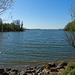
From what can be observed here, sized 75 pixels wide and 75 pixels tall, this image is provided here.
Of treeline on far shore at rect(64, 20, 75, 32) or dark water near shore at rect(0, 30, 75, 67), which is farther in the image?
dark water near shore at rect(0, 30, 75, 67)

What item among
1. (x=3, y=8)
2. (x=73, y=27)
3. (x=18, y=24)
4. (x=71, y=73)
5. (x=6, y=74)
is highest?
(x=18, y=24)

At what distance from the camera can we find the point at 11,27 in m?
142

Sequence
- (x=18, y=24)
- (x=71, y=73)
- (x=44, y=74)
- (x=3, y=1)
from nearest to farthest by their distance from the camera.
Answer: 1. (x=71, y=73)
2. (x=3, y=1)
3. (x=44, y=74)
4. (x=18, y=24)

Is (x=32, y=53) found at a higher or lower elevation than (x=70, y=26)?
lower

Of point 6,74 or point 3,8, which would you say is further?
point 6,74

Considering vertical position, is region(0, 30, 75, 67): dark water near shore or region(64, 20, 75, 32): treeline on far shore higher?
region(64, 20, 75, 32): treeline on far shore

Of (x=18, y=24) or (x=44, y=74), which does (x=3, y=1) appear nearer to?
(x=44, y=74)

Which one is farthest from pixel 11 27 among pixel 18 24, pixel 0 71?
pixel 0 71

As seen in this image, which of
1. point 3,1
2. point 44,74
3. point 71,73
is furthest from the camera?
point 44,74

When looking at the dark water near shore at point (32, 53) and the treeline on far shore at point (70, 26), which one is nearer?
the treeline on far shore at point (70, 26)

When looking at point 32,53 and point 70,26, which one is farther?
point 32,53

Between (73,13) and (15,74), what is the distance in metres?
6.55

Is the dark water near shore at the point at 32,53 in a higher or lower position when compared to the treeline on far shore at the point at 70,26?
lower

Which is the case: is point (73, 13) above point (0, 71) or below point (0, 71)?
above
